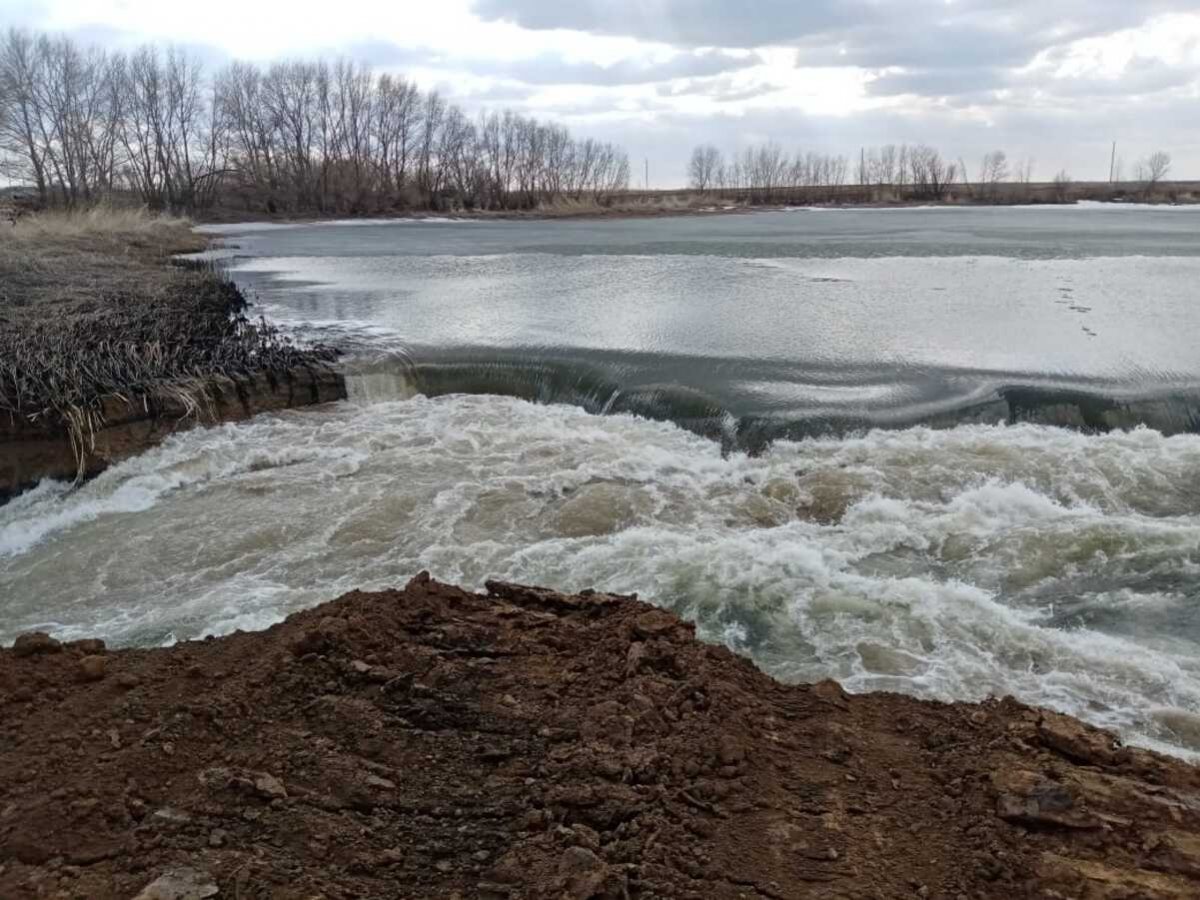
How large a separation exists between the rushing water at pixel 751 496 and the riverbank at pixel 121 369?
38 cm

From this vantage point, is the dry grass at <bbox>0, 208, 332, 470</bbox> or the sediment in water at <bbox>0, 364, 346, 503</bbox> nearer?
the sediment in water at <bbox>0, 364, 346, 503</bbox>

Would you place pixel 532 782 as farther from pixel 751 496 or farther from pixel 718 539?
pixel 751 496

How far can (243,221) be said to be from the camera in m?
55.8

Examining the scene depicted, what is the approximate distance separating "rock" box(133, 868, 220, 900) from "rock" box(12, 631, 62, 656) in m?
2.12

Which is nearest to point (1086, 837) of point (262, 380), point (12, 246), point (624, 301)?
point (262, 380)

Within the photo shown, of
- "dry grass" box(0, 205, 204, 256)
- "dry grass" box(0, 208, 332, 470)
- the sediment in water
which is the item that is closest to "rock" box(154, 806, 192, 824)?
the sediment in water

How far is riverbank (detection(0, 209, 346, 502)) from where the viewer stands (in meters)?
8.93

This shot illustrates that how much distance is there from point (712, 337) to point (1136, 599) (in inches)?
313

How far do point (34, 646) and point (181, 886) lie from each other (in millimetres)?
2240

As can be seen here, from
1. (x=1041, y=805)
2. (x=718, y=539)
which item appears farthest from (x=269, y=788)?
(x=718, y=539)

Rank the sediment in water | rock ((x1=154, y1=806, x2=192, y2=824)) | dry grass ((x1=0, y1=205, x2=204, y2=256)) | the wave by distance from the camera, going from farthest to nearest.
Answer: dry grass ((x1=0, y1=205, x2=204, y2=256)) < the wave < the sediment in water < rock ((x1=154, y1=806, x2=192, y2=824))

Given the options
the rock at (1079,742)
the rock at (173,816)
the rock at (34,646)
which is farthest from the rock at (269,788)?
the rock at (1079,742)

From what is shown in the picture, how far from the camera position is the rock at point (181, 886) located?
2625mm

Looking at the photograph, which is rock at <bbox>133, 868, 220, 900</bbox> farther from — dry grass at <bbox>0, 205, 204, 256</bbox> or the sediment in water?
dry grass at <bbox>0, 205, 204, 256</bbox>
